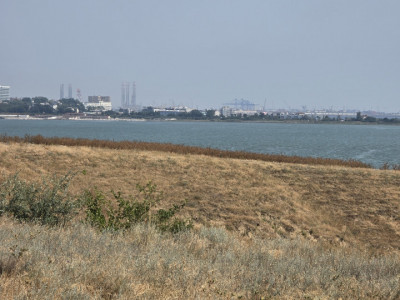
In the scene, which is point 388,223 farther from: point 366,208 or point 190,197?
point 190,197

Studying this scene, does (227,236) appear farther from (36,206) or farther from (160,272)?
(160,272)

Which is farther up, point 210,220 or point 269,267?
point 269,267

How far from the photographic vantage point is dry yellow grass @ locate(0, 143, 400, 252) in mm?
14477

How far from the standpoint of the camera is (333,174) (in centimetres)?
2050

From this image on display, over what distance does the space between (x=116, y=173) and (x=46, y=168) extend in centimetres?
301

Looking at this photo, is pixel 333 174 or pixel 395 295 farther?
pixel 333 174

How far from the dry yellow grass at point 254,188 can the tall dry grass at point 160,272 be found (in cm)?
619

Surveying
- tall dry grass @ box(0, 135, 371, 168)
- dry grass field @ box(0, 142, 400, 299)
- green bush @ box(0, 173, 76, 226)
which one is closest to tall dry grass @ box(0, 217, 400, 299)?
dry grass field @ box(0, 142, 400, 299)

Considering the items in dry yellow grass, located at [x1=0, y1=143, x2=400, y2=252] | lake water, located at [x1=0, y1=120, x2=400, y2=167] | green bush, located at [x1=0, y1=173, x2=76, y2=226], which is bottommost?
lake water, located at [x1=0, y1=120, x2=400, y2=167]

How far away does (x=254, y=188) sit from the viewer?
18016 millimetres

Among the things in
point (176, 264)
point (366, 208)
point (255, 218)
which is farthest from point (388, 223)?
point (176, 264)

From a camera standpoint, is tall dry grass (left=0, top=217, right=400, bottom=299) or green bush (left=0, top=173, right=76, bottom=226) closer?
tall dry grass (left=0, top=217, right=400, bottom=299)

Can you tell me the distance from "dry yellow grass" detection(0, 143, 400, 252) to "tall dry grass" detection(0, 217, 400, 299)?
619 cm

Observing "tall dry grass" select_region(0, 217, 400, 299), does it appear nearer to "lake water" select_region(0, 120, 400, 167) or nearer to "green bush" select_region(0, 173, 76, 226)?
"green bush" select_region(0, 173, 76, 226)
